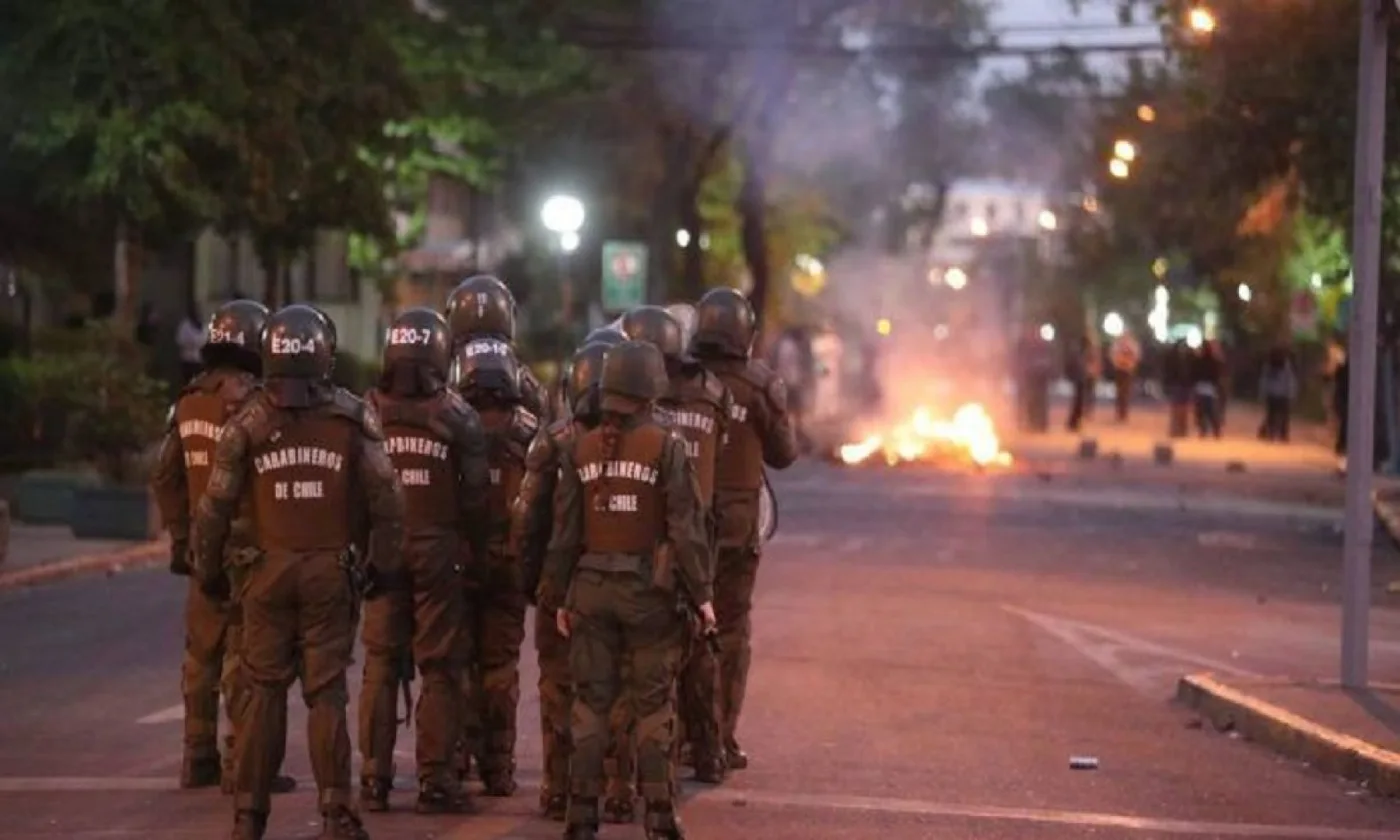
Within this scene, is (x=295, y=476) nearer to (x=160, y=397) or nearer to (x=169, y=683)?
(x=169, y=683)

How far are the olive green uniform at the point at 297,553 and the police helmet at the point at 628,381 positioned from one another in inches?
33.9

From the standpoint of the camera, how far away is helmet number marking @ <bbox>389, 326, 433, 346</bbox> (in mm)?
10492

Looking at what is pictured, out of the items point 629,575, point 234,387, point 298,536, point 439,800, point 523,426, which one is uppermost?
point 234,387

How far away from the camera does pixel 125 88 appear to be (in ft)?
90.4

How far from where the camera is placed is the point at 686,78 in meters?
51.1

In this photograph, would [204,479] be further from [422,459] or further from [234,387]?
[422,459]

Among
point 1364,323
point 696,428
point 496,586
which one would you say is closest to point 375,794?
point 496,586

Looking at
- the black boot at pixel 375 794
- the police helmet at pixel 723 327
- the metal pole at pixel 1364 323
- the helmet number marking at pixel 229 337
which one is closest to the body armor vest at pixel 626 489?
the black boot at pixel 375 794

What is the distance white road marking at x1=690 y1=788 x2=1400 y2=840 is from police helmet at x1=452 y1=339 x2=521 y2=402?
1.94 meters

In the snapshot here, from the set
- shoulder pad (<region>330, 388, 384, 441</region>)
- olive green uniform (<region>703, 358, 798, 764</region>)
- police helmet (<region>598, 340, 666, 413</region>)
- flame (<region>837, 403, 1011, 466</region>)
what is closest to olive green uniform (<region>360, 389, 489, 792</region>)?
shoulder pad (<region>330, 388, 384, 441</region>)

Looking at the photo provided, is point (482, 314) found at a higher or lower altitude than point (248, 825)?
higher

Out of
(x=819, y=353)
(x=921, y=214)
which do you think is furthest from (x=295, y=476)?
(x=921, y=214)

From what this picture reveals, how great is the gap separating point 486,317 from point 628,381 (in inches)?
68.8

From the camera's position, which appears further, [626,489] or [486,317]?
[486,317]
